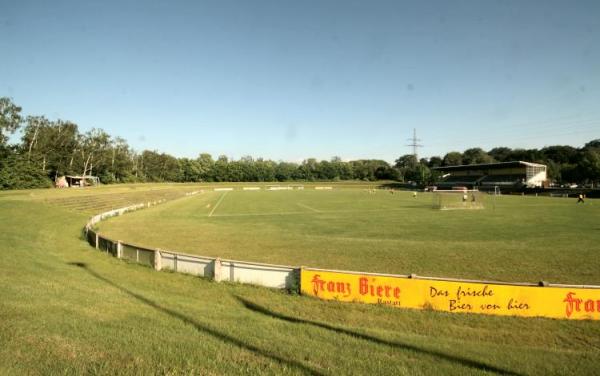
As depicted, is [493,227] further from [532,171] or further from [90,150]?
[90,150]

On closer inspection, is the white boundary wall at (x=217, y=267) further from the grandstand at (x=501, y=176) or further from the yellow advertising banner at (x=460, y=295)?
the grandstand at (x=501, y=176)

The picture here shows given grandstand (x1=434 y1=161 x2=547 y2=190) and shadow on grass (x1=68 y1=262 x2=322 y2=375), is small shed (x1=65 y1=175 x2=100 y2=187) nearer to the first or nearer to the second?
grandstand (x1=434 y1=161 x2=547 y2=190)

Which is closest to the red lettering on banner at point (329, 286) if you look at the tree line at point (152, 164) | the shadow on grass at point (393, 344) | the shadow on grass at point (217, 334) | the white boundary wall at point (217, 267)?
the white boundary wall at point (217, 267)

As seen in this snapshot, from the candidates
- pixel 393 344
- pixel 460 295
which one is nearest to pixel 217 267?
pixel 393 344

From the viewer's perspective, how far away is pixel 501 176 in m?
113

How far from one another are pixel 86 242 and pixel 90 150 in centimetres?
9183

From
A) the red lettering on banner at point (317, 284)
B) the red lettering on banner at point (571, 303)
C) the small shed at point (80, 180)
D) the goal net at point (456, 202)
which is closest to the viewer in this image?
the red lettering on banner at point (571, 303)

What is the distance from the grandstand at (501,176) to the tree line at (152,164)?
10.3m

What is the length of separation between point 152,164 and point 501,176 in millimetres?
117311

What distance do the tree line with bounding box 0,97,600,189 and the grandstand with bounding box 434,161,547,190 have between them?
10305mm

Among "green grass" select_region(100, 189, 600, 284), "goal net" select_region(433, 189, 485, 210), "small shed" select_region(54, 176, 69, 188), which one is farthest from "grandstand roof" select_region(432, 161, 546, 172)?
"small shed" select_region(54, 176, 69, 188)

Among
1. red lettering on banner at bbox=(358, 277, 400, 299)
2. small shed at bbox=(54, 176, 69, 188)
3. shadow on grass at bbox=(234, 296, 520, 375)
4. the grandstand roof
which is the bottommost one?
shadow on grass at bbox=(234, 296, 520, 375)

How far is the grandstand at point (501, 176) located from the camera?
104 metres

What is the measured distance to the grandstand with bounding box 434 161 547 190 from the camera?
4106 inches
